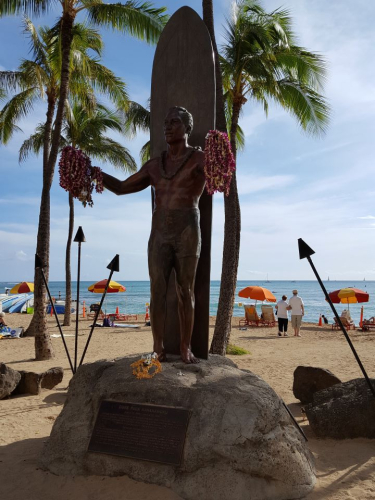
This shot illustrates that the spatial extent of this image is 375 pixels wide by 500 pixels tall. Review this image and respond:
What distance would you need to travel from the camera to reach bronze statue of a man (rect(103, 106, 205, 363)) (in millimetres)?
4059

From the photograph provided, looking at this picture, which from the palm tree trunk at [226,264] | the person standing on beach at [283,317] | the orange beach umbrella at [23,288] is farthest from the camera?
the orange beach umbrella at [23,288]

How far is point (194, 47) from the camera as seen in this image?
495 cm

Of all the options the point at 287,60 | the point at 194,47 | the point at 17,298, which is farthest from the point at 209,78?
the point at 17,298

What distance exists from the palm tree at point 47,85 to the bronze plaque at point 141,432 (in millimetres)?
6814

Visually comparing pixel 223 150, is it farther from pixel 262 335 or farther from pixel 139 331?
pixel 139 331

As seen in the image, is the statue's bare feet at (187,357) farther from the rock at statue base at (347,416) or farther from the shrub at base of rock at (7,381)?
the shrub at base of rock at (7,381)

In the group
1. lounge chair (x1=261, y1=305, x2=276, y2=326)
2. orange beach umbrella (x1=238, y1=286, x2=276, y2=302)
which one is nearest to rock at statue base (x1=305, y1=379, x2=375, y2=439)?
orange beach umbrella (x1=238, y1=286, x2=276, y2=302)

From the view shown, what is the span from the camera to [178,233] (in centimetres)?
405

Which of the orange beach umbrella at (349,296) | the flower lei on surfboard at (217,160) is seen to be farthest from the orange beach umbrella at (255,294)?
the flower lei on surfboard at (217,160)

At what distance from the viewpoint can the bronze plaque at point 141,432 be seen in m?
3.27

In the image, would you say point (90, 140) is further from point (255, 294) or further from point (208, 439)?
point (208, 439)

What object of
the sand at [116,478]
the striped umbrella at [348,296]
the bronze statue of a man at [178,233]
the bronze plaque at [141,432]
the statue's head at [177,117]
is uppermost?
the statue's head at [177,117]

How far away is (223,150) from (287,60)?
30.9 feet

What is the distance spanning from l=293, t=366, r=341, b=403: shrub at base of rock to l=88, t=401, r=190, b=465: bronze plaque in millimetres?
3409
